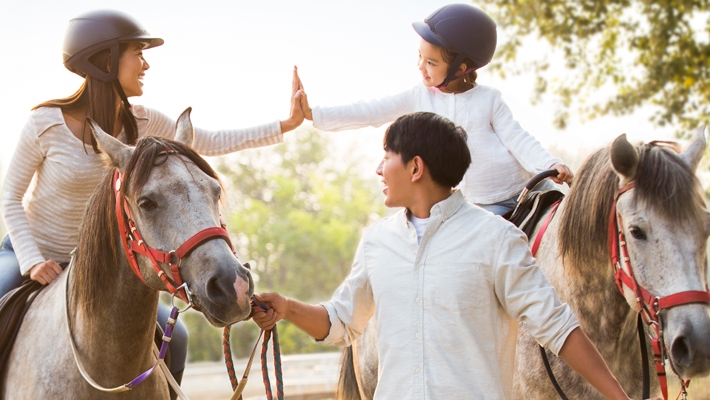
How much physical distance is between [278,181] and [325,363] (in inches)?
574

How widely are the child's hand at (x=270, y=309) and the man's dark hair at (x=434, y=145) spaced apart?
0.64 metres

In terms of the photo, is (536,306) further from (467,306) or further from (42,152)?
(42,152)

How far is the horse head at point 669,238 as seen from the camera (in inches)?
98.2

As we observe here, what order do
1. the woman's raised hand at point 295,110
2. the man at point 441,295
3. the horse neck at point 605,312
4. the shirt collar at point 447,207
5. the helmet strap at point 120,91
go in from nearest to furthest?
the man at point 441,295, the shirt collar at point 447,207, the horse neck at point 605,312, the helmet strap at point 120,91, the woman's raised hand at point 295,110

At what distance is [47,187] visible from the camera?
336 centimetres

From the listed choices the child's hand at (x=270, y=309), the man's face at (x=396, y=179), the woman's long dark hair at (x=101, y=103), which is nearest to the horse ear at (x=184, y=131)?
the woman's long dark hair at (x=101, y=103)

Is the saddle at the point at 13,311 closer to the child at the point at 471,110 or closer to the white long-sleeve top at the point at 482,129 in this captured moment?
the white long-sleeve top at the point at 482,129

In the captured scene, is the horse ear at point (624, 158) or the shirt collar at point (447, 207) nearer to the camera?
the shirt collar at point (447, 207)

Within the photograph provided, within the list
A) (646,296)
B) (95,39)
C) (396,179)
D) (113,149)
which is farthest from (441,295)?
(95,39)

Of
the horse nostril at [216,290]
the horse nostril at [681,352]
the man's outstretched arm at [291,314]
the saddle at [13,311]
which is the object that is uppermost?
the horse nostril at [216,290]

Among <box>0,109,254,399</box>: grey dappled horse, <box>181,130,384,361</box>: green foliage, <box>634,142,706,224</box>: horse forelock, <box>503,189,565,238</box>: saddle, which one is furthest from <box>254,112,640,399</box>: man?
<box>181,130,384,361</box>: green foliage

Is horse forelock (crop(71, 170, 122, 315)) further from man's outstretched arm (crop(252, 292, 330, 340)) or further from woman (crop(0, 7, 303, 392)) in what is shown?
man's outstretched arm (crop(252, 292, 330, 340))

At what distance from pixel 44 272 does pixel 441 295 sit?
1945 millimetres

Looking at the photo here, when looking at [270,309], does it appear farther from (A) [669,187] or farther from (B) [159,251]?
(A) [669,187]
